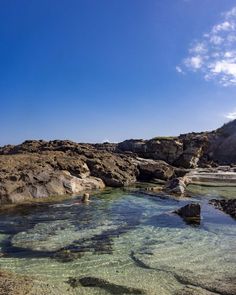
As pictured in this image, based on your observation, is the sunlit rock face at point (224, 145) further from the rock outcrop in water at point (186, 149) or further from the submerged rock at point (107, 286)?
the submerged rock at point (107, 286)

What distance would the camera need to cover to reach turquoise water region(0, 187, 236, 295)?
41.1 feet

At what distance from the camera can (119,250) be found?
16.7m

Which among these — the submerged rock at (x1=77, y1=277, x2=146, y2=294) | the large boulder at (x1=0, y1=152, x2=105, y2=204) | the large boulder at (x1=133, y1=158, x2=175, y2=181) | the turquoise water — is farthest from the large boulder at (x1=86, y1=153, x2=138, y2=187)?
the submerged rock at (x1=77, y1=277, x2=146, y2=294)

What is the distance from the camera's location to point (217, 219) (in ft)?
81.7

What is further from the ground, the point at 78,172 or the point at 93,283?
the point at 78,172

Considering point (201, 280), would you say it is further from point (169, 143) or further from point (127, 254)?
point (169, 143)

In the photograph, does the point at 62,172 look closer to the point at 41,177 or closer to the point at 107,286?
the point at 41,177

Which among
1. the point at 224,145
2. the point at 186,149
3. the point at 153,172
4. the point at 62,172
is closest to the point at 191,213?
the point at 62,172

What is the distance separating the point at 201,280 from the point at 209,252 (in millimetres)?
3953

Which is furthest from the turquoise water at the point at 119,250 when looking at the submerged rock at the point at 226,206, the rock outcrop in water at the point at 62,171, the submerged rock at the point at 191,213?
the rock outcrop in water at the point at 62,171

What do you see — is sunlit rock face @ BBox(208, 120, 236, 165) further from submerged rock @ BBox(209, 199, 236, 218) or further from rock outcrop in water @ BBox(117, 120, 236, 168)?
submerged rock @ BBox(209, 199, 236, 218)

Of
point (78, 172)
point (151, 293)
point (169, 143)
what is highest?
point (169, 143)

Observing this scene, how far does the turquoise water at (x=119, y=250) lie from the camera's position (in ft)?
41.1

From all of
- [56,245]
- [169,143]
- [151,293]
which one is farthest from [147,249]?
[169,143]
